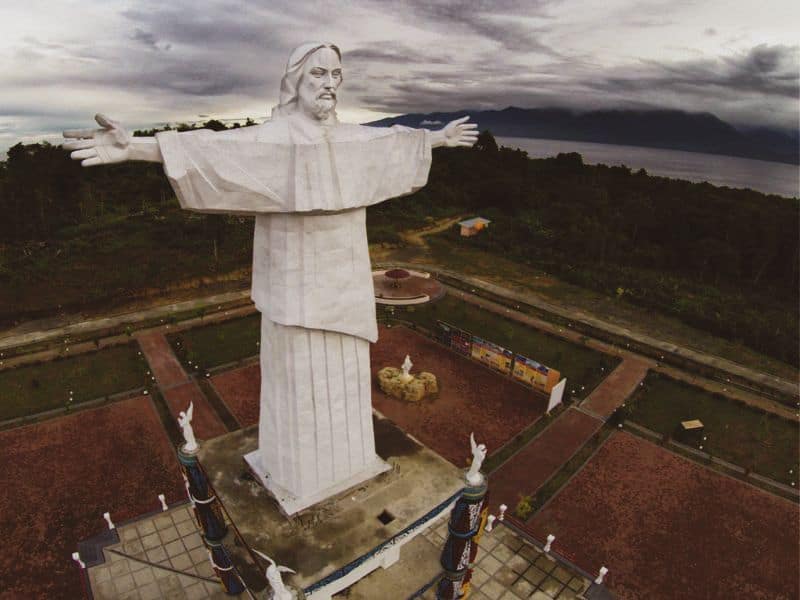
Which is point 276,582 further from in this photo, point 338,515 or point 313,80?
point 313,80

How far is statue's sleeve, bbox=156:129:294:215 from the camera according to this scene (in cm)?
661

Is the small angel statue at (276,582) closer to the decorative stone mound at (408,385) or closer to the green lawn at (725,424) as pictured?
the decorative stone mound at (408,385)

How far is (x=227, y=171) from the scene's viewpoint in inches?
273

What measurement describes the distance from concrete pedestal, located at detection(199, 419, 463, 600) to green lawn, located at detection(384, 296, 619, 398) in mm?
11656

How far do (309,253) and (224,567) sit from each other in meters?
6.85

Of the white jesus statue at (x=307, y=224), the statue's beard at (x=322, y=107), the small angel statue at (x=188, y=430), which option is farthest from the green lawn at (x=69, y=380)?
the statue's beard at (x=322, y=107)

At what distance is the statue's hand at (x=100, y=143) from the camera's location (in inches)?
234

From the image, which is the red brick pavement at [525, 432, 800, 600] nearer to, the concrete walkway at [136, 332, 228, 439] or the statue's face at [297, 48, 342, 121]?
the concrete walkway at [136, 332, 228, 439]

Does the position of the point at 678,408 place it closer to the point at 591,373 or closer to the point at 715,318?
the point at 591,373

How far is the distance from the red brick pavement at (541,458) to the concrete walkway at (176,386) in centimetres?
877

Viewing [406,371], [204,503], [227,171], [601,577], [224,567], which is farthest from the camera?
[406,371]

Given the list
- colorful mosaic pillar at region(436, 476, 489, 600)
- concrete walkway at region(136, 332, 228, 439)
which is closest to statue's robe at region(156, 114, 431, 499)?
colorful mosaic pillar at region(436, 476, 489, 600)

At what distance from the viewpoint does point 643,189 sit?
47125 millimetres

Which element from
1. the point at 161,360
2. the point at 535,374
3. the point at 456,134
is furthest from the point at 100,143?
the point at 535,374
